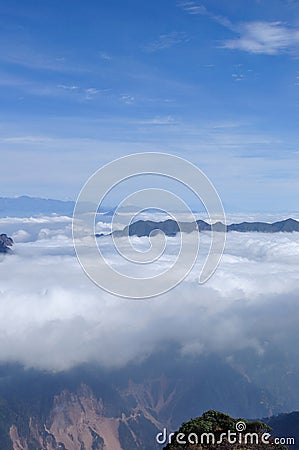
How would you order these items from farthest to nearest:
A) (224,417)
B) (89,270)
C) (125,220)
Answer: (125,220)
(89,270)
(224,417)

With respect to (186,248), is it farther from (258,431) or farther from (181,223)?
(258,431)

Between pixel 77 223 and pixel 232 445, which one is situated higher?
pixel 77 223

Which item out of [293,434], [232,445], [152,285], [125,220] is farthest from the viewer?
[293,434]

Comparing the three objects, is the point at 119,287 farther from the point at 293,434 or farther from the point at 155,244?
the point at 293,434

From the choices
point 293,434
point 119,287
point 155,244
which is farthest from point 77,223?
point 293,434

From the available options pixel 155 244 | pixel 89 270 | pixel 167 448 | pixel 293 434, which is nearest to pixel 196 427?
pixel 167 448

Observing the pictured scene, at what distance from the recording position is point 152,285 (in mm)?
37500

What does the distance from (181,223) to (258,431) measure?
16.2 meters

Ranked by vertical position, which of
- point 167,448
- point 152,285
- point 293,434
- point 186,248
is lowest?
point 293,434

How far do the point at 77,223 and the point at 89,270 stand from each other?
2704 mm

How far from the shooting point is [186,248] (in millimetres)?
36312

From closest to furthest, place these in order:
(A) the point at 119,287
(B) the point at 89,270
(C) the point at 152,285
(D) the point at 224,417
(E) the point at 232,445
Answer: (E) the point at 232,445, (D) the point at 224,417, (B) the point at 89,270, (A) the point at 119,287, (C) the point at 152,285

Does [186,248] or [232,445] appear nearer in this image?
[232,445]

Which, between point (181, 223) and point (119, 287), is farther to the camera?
point (181, 223)
